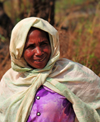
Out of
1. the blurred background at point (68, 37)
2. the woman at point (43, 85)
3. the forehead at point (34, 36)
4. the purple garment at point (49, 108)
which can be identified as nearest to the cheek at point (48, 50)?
the woman at point (43, 85)

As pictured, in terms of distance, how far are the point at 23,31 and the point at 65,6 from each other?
10616 millimetres

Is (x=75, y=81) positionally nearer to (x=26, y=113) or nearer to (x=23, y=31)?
(x=26, y=113)

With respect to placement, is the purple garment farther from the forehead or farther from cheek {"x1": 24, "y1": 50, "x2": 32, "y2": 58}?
the forehead

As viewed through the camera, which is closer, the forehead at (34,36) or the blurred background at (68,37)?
the forehead at (34,36)

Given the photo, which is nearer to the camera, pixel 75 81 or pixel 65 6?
pixel 75 81

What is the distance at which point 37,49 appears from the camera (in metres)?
2.15

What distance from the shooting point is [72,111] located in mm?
2232

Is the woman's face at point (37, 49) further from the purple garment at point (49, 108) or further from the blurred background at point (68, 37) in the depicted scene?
the blurred background at point (68, 37)

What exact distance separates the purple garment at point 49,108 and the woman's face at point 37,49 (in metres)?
0.28

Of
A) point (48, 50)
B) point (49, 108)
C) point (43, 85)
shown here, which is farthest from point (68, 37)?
point (49, 108)

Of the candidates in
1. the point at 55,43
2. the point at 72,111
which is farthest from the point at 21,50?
the point at 72,111

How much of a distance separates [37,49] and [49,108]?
1.93 ft

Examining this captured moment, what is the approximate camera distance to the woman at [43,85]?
213 centimetres

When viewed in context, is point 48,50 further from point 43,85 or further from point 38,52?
point 43,85
